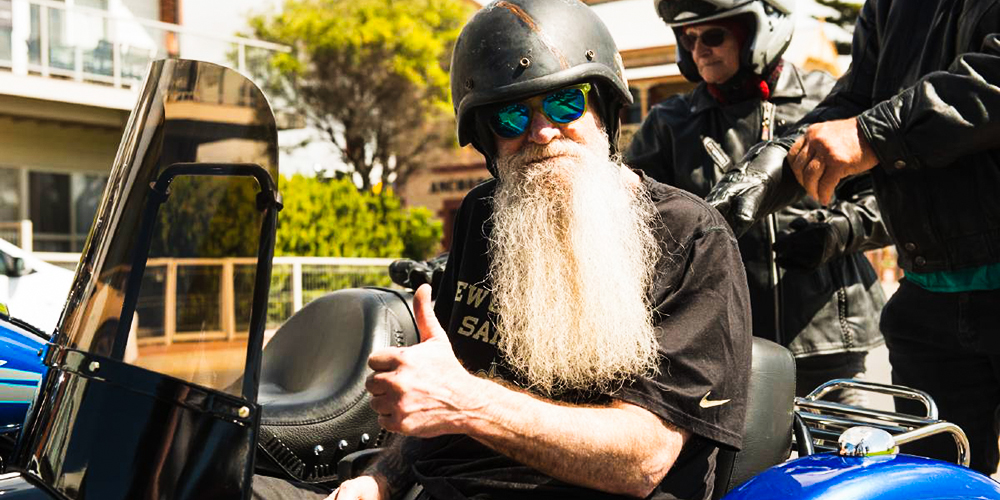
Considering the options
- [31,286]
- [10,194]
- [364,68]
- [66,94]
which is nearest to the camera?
[31,286]

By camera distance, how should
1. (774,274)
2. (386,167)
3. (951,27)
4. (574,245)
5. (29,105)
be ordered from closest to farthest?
1. (574,245)
2. (951,27)
3. (774,274)
4. (29,105)
5. (386,167)

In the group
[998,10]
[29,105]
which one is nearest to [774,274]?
[998,10]

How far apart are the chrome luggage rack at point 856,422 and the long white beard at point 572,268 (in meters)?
0.51

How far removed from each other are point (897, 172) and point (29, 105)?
790 inches

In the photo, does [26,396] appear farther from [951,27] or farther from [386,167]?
→ [386,167]

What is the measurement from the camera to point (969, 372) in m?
2.67

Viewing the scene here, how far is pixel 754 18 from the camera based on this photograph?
3510 millimetres

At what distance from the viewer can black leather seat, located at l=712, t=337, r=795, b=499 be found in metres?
2.02

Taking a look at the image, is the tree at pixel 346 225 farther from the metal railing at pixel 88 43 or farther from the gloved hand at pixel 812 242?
the gloved hand at pixel 812 242

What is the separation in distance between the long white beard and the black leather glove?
0.44m

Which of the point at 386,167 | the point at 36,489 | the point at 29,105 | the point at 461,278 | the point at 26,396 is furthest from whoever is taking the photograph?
the point at 386,167

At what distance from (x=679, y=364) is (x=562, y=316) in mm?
257

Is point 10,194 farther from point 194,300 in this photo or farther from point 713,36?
point 194,300

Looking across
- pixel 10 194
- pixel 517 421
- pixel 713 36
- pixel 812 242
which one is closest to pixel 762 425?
pixel 517 421
